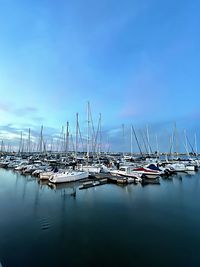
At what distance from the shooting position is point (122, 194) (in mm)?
20047

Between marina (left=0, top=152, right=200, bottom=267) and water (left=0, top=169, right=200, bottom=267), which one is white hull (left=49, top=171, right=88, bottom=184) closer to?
marina (left=0, top=152, right=200, bottom=267)

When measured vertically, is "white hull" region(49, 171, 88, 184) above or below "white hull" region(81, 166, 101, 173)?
below

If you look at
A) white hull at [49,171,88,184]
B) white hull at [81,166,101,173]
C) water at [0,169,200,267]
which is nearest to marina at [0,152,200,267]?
water at [0,169,200,267]

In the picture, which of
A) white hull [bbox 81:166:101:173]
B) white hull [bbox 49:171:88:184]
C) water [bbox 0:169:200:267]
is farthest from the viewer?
white hull [bbox 81:166:101:173]

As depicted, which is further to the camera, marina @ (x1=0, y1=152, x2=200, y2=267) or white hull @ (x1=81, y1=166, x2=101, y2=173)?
white hull @ (x1=81, y1=166, x2=101, y2=173)

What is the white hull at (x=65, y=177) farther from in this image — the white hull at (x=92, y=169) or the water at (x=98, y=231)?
the white hull at (x=92, y=169)

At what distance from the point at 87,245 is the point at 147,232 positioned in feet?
12.3

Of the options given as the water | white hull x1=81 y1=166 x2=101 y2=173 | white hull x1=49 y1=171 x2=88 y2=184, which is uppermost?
white hull x1=81 y1=166 x2=101 y2=173

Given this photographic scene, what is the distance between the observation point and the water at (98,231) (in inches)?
311

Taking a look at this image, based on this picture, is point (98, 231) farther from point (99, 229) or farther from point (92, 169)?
point (92, 169)

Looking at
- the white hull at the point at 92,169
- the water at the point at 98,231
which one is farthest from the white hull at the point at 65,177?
the white hull at the point at 92,169

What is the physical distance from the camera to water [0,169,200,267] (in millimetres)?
7891

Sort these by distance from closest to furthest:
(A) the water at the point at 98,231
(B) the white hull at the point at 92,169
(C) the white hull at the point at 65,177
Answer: (A) the water at the point at 98,231
(C) the white hull at the point at 65,177
(B) the white hull at the point at 92,169

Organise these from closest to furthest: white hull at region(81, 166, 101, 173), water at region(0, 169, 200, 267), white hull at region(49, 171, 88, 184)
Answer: water at region(0, 169, 200, 267) < white hull at region(49, 171, 88, 184) < white hull at region(81, 166, 101, 173)
